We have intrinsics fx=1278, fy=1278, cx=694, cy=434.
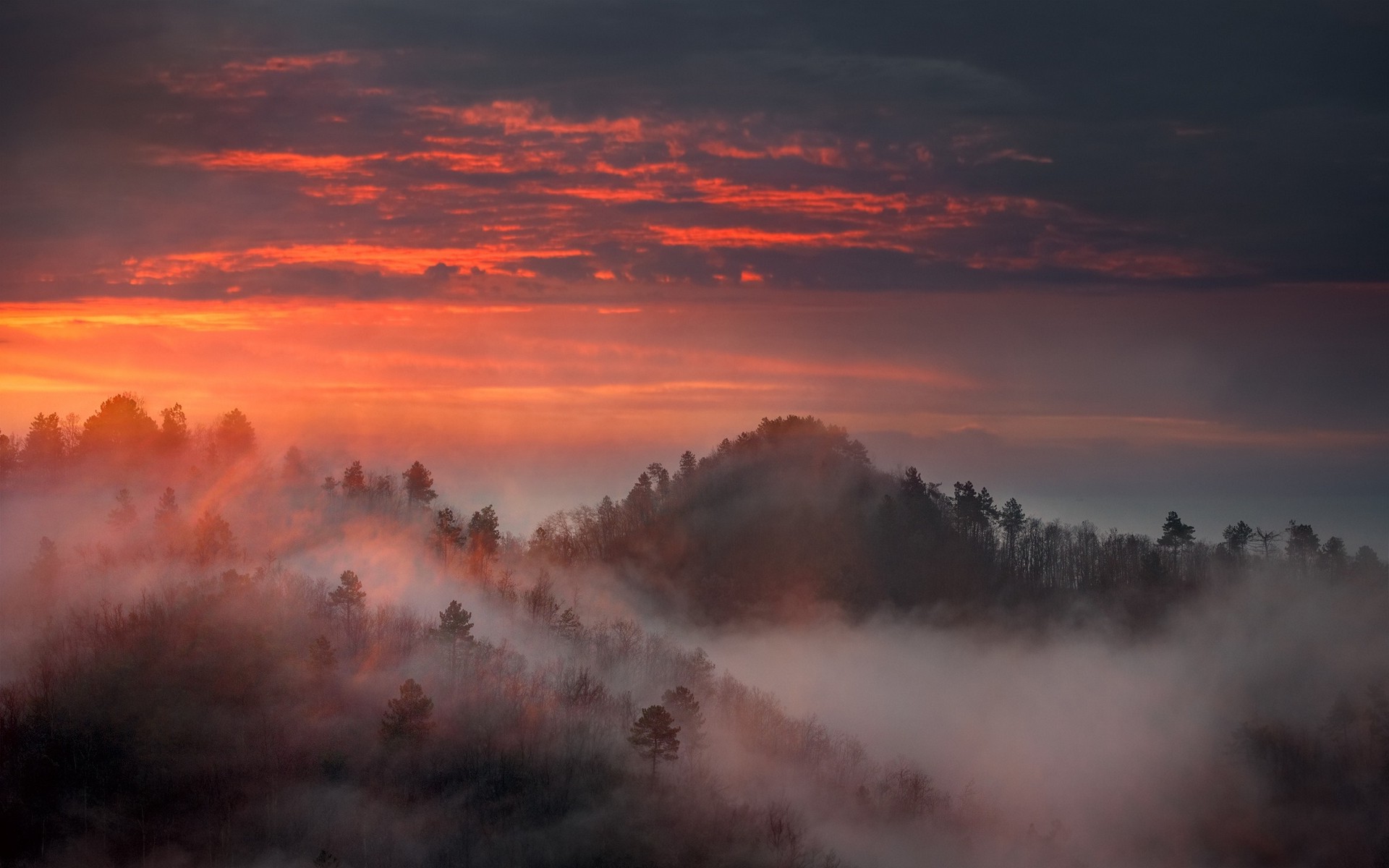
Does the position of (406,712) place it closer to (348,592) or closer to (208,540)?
(348,592)

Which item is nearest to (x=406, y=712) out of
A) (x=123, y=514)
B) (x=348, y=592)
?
(x=348, y=592)

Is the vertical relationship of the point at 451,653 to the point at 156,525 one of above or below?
below

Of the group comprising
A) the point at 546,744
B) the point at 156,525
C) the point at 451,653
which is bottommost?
the point at 546,744

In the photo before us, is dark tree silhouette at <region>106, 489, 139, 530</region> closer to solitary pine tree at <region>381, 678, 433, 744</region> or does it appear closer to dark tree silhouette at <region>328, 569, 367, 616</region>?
dark tree silhouette at <region>328, 569, 367, 616</region>

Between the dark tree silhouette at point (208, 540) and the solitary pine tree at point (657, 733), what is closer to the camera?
the solitary pine tree at point (657, 733)

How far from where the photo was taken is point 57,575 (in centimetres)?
19325

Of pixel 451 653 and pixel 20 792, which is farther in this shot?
pixel 451 653

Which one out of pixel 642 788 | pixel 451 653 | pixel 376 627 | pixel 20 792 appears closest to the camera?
pixel 20 792

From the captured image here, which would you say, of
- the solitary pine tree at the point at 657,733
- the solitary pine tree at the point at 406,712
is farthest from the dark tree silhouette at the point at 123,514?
the solitary pine tree at the point at 657,733

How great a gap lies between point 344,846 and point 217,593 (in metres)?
40.8

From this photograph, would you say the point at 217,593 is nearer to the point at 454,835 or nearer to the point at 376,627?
the point at 376,627

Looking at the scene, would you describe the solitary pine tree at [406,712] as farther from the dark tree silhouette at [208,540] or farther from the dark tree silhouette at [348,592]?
the dark tree silhouette at [208,540]

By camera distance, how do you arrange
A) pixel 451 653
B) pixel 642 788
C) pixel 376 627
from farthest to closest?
pixel 376 627 → pixel 451 653 → pixel 642 788

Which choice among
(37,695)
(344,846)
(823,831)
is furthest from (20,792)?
(823,831)
